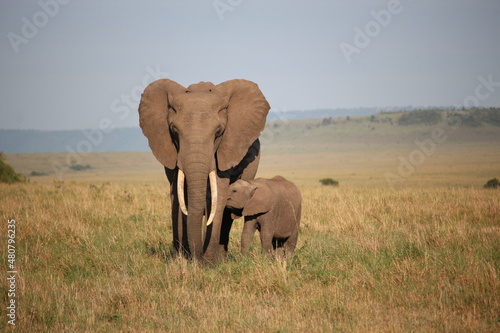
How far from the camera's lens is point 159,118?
8.45 metres

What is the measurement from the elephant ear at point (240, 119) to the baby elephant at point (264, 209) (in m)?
0.47

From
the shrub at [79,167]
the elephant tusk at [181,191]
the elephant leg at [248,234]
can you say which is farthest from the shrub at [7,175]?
the shrub at [79,167]

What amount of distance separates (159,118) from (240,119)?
1.24 metres

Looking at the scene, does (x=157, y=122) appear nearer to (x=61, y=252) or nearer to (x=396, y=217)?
(x=61, y=252)

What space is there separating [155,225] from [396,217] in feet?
18.3

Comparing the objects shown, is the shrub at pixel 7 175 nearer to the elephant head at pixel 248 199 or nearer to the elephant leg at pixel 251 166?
the elephant leg at pixel 251 166

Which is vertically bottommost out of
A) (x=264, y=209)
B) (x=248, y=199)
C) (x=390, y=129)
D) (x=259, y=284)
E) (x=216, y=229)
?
(x=259, y=284)

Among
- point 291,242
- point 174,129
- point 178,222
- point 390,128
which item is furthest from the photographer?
point 390,128

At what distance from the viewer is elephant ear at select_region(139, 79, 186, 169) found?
821cm

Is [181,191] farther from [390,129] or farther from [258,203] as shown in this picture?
[390,129]

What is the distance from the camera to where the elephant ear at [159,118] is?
8211 millimetres

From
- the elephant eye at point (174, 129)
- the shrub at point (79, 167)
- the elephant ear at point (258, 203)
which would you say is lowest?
the shrub at point (79, 167)

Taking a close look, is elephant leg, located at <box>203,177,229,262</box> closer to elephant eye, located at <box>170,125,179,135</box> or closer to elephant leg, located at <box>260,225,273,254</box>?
elephant leg, located at <box>260,225,273,254</box>

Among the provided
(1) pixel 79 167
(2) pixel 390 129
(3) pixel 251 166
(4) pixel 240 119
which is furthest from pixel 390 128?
(4) pixel 240 119
